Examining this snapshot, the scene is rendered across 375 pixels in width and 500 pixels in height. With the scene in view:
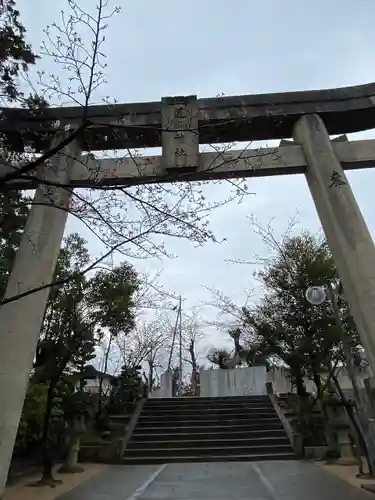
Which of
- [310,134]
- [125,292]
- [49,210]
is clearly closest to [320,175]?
[310,134]

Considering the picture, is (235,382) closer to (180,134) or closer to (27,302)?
(180,134)

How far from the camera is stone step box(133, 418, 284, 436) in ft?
48.6

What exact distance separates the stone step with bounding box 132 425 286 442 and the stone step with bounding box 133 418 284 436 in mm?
28

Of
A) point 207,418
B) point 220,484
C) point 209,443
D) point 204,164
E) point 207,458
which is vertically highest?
point 204,164

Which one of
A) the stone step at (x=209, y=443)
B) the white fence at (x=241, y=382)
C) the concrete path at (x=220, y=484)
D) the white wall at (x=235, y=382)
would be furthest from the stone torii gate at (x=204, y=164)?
the white wall at (x=235, y=382)

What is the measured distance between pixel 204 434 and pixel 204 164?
9660 mm

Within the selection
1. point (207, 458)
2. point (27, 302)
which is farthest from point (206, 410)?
Answer: point (27, 302)

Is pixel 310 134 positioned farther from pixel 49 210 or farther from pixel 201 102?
pixel 49 210

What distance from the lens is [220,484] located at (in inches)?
347

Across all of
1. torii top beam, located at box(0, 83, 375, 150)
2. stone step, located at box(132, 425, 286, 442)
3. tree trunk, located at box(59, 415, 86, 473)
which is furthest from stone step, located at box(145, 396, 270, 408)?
torii top beam, located at box(0, 83, 375, 150)

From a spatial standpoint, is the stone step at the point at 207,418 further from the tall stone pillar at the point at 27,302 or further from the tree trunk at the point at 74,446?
the tall stone pillar at the point at 27,302

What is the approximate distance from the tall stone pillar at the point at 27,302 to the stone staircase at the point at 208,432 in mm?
7191

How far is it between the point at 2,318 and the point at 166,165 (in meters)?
2.97

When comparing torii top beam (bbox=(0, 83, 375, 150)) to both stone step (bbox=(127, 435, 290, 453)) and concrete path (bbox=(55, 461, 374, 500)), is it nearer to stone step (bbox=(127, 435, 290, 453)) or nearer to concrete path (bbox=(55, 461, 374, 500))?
concrete path (bbox=(55, 461, 374, 500))
